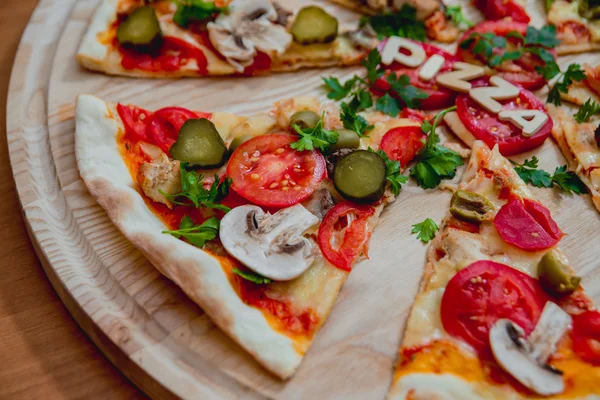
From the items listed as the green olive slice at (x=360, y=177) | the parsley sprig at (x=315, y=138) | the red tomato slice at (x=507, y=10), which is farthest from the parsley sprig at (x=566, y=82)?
the parsley sprig at (x=315, y=138)

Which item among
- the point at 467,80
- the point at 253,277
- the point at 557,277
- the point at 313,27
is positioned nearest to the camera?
the point at 557,277

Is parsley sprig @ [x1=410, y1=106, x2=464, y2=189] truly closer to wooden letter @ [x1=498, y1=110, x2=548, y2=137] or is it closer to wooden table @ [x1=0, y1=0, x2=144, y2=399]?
wooden letter @ [x1=498, y1=110, x2=548, y2=137]

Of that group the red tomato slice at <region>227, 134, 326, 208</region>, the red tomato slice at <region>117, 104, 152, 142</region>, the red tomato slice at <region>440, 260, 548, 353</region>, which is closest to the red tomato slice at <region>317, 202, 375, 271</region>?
the red tomato slice at <region>227, 134, 326, 208</region>

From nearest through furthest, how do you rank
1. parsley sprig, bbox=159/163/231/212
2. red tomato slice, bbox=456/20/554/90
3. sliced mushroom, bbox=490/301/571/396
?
sliced mushroom, bbox=490/301/571/396
parsley sprig, bbox=159/163/231/212
red tomato slice, bbox=456/20/554/90

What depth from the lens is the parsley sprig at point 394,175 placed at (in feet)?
14.0

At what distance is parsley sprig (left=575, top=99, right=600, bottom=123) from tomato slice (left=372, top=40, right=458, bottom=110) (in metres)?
1.01

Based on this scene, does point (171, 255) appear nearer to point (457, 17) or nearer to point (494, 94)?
point (494, 94)

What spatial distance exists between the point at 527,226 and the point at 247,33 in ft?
9.79

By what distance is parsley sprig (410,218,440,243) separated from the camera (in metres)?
4.11

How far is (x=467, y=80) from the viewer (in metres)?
5.19

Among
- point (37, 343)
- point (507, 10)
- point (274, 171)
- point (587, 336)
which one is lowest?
point (37, 343)

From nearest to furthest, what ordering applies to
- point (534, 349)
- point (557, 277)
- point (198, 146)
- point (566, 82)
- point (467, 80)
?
point (534, 349) → point (557, 277) → point (198, 146) → point (566, 82) → point (467, 80)

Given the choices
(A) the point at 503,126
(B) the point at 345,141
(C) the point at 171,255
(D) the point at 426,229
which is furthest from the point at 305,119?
(A) the point at 503,126

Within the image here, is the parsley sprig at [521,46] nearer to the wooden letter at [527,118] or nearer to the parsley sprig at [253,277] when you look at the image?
the wooden letter at [527,118]
